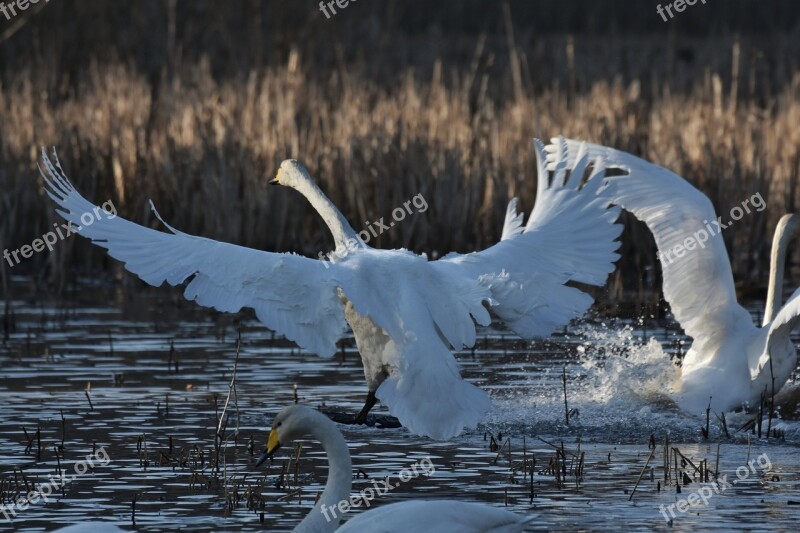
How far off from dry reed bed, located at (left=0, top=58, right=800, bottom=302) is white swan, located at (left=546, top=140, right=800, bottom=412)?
12.3 feet

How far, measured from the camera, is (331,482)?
213 inches

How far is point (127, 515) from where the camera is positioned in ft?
20.1

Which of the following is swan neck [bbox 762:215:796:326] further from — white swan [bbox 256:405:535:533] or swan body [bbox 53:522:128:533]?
swan body [bbox 53:522:128:533]

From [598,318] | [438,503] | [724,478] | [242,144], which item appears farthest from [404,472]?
[242,144]

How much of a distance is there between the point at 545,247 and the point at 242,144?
7.10 m

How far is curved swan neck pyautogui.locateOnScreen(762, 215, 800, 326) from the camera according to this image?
8.76m

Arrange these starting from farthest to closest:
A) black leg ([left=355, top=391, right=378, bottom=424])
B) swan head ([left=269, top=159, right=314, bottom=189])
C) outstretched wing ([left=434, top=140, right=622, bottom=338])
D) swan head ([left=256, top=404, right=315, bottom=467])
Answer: swan head ([left=269, top=159, right=314, bottom=189]) → black leg ([left=355, top=391, right=378, bottom=424]) → outstretched wing ([left=434, top=140, right=622, bottom=338]) → swan head ([left=256, top=404, right=315, bottom=467])

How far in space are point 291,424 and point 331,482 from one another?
1.19 ft

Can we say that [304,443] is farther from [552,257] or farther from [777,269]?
[777,269]
